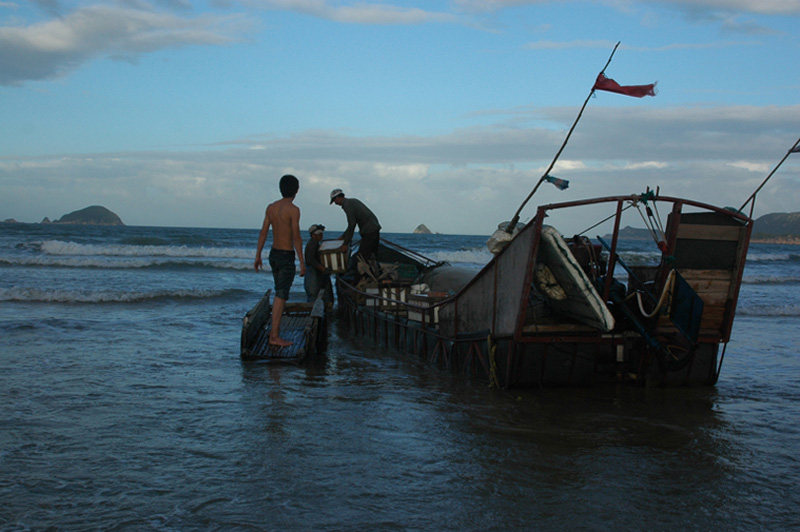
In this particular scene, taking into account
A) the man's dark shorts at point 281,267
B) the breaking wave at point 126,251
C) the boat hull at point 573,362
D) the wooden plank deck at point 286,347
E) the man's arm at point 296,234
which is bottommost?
the wooden plank deck at point 286,347

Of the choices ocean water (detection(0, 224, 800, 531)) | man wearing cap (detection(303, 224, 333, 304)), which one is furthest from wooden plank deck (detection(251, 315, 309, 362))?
man wearing cap (detection(303, 224, 333, 304))

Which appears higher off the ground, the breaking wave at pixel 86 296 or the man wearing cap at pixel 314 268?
the man wearing cap at pixel 314 268

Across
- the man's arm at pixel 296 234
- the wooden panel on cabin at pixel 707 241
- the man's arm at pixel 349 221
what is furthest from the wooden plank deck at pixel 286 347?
the wooden panel on cabin at pixel 707 241

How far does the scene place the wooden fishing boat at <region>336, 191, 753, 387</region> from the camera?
654cm

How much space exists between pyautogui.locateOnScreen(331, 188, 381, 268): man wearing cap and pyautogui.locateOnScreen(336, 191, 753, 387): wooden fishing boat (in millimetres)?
4644

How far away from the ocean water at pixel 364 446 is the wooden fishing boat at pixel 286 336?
9.7 inches

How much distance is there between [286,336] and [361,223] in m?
3.41

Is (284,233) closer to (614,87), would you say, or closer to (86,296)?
(614,87)

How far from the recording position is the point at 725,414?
660 centimetres

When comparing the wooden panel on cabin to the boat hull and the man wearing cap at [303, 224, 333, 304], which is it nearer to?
the boat hull

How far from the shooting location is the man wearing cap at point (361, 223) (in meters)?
12.2

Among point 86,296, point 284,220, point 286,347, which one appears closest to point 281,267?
point 284,220

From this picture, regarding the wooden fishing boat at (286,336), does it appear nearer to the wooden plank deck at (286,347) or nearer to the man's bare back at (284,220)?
the wooden plank deck at (286,347)

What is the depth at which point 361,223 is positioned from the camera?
41.2ft
